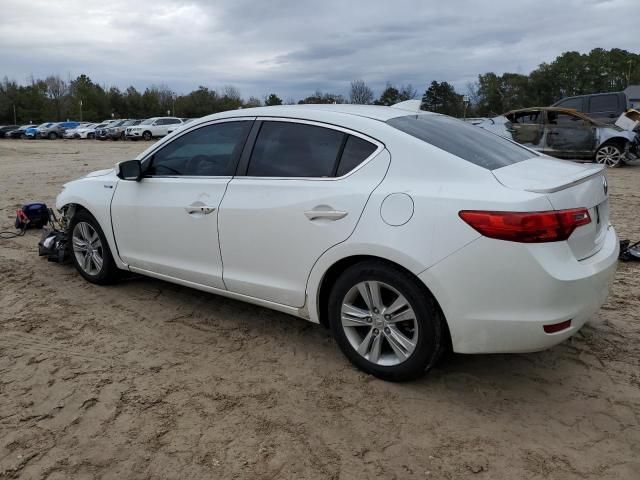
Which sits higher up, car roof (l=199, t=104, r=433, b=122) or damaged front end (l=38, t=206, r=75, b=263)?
car roof (l=199, t=104, r=433, b=122)

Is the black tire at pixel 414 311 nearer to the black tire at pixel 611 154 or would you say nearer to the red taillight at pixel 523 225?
the red taillight at pixel 523 225

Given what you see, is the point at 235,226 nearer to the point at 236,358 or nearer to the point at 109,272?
the point at 236,358

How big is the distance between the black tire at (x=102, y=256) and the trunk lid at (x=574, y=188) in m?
3.47

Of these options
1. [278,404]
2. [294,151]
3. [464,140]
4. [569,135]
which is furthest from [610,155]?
[278,404]

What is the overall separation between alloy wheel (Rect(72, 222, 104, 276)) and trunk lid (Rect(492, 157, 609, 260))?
3631mm

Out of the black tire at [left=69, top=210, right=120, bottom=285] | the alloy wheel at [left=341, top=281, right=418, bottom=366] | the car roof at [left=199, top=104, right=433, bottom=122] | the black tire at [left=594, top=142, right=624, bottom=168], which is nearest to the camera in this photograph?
the alloy wheel at [left=341, top=281, right=418, bottom=366]

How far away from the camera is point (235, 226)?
146 inches

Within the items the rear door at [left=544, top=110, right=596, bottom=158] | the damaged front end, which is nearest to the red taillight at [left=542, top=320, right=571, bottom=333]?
the damaged front end

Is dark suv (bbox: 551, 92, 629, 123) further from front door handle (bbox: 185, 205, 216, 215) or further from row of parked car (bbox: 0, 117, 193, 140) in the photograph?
row of parked car (bbox: 0, 117, 193, 140)

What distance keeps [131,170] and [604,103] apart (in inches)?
619

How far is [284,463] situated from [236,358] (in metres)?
1.18

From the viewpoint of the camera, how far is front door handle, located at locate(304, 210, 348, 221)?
3209 millimetres

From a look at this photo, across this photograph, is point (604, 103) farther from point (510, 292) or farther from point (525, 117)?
point (510, 292)

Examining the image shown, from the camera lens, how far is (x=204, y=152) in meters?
4.13
